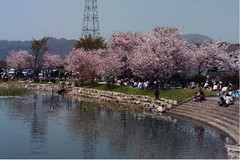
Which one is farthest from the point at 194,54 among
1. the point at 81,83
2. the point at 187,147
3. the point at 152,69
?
the point at 187,147

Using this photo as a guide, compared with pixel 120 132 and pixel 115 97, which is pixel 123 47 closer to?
pixel 115 97

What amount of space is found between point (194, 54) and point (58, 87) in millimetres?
19897

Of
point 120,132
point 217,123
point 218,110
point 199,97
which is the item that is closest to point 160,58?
point 199,97

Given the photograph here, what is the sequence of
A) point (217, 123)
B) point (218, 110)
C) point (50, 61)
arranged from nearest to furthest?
point (217, 123)
point (218, 110)
point (50, 61)

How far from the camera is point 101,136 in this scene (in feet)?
85.1

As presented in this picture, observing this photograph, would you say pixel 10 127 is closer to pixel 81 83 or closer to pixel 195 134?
pixel 195 134

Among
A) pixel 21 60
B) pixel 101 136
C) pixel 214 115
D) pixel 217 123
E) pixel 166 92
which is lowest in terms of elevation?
pixel 101 136

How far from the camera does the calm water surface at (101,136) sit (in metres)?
21.8

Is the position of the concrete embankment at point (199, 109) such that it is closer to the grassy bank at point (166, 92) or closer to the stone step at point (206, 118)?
the stone step at point (206, 118)

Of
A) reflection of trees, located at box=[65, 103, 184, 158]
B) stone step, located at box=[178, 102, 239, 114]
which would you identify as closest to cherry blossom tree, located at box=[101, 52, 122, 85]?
reflection of trees, located at box=[65, 103, 184, 158]

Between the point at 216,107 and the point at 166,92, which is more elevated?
the point at 166,92

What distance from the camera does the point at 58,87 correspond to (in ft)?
206

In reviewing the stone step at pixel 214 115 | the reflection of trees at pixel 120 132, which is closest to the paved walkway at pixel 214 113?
the stone step at pixel 214 115

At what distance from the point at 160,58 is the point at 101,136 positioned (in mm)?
22280
